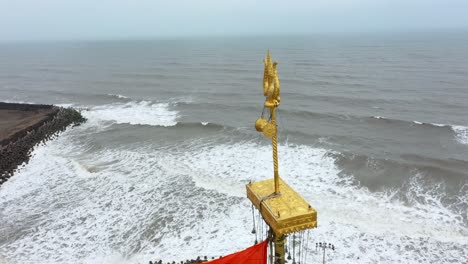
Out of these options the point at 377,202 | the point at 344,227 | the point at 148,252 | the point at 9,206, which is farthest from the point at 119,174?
the point at 377,202

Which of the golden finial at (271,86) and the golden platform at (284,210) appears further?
the golden finial at (271,86)

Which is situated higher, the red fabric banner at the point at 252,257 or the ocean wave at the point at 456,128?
the red fabric banner at the point at 252,257

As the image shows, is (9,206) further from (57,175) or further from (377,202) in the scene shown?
(377,202)

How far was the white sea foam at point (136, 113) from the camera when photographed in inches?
1724

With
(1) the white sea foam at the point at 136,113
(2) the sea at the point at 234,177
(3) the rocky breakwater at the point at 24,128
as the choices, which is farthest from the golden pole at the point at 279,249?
(1) the white sea foam at the point at 136,113

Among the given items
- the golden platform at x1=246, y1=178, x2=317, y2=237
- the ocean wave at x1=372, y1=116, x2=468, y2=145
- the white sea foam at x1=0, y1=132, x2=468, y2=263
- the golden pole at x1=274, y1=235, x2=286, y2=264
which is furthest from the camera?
the ocean wave at x1=372, y1=116, x2=468, y2=145

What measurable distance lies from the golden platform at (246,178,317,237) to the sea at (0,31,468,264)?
10897 millimetres

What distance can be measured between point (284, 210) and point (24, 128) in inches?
1572

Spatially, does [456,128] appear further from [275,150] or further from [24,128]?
[24,128]

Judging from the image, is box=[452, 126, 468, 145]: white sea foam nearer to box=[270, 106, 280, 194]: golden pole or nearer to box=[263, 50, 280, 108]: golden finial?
box=[270, 106, 280, 194]: golden pole

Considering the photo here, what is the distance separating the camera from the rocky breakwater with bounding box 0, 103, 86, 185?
3050 cm

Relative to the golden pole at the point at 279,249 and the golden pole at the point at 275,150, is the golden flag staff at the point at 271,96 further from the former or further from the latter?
the golden pole at the point at 279,249

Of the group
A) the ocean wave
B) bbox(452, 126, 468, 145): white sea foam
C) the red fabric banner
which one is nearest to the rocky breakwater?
the red fabric banner

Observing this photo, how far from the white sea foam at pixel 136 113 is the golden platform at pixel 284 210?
34846 millimetres
